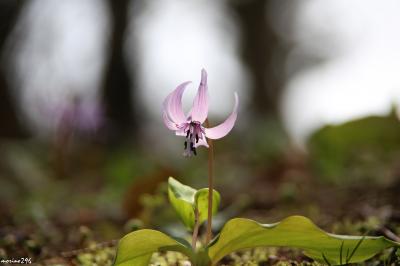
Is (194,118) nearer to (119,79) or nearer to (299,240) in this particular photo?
(299,240)

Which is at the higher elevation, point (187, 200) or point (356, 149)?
point (187, 200)

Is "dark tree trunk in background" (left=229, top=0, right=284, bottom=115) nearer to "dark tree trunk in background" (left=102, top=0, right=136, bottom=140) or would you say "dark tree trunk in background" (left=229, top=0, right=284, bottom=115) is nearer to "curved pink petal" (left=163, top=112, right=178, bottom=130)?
"dark tree trunk in background" (left=102, top=0, right=136, bottom=140)

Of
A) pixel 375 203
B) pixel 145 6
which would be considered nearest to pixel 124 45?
pixel 145 6

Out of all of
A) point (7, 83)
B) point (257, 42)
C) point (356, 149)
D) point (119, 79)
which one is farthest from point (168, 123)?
point (257, 42)

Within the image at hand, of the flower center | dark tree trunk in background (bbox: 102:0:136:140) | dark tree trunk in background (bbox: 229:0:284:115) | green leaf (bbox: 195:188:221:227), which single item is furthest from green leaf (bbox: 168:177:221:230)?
dark tree trunk in background (bbox: 229:0:284:115)

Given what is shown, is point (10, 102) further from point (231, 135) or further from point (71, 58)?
point (231, 135)
